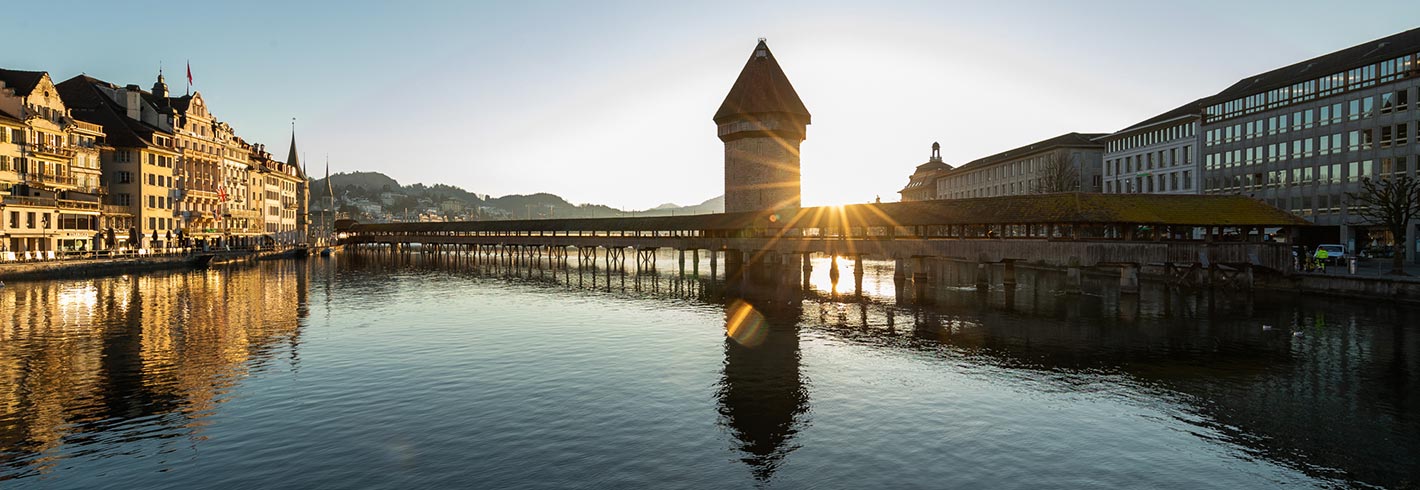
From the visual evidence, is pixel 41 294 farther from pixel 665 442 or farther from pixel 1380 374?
pixel 1380 374

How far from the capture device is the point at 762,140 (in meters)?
78.8

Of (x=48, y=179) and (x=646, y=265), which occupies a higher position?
Answer: (x=48, y=179)

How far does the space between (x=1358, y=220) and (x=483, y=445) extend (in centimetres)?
7453

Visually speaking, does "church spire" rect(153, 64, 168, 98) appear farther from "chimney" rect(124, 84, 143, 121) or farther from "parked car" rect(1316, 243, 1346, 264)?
"parked car" rect(1316, 243, 1346, 264)

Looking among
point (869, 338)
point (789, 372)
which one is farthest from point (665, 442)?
point (869, 338)

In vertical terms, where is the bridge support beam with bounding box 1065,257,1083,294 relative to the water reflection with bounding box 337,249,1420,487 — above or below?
above

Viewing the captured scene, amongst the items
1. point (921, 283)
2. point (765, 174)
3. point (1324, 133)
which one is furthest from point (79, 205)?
point (1324, 133)

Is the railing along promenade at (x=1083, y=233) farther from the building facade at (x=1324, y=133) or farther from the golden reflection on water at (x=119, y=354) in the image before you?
the golden reflection on water at (x=119, y=354)

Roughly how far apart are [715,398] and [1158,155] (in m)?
83.4

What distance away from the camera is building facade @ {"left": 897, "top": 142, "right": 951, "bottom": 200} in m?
138

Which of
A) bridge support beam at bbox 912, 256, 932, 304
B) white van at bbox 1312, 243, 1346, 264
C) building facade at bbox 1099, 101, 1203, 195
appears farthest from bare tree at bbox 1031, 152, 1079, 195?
bridge support beam at bbox 912, 256, 932, 304

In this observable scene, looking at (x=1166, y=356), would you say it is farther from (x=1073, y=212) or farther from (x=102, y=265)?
(x=102, y=265)

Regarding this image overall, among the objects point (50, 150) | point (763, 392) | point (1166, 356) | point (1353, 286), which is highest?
point (50, 150)

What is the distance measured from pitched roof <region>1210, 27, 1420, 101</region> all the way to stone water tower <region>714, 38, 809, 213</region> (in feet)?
148
